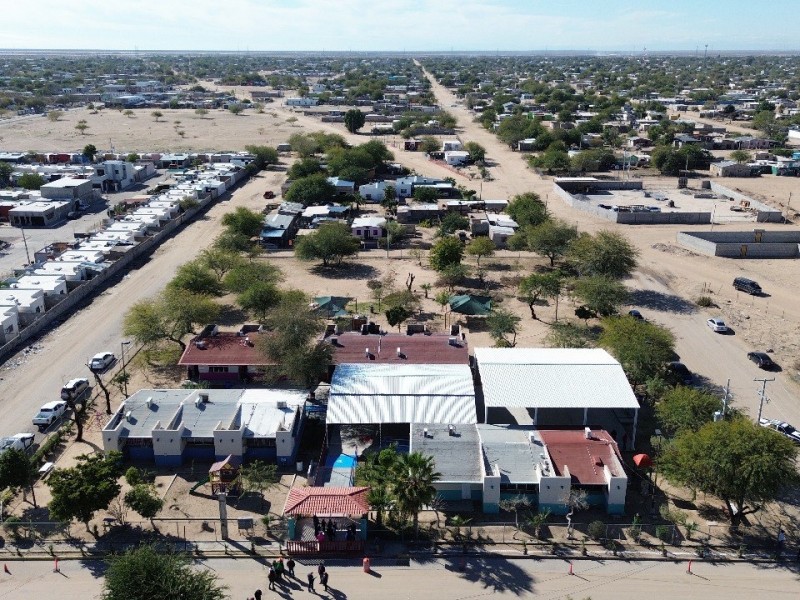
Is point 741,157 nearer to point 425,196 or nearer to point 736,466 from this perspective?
point 425,196

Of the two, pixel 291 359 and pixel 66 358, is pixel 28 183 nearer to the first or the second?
pixel 66 358

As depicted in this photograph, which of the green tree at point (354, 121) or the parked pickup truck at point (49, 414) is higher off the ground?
the green tree at point (354, 121)

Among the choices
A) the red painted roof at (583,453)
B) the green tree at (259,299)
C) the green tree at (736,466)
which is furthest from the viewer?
the green tree at (259,299)

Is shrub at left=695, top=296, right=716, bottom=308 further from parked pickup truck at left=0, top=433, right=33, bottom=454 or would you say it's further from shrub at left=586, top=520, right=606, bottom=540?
parked pickup truck at left=0, top=433, right=33, bottom=454

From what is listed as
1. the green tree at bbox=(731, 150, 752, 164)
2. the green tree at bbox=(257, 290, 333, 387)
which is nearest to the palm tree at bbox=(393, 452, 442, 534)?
the green tree at bbox=(257, 290, 333, 387)

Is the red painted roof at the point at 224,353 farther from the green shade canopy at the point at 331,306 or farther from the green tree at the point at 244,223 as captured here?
the green tree at the point at 244,223

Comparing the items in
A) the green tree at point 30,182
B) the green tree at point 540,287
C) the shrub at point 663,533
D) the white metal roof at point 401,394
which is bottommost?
the shrub at point 663,533

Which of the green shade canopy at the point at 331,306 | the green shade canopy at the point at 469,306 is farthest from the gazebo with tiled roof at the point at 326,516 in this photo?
the green shade canopy at the point at 469,306

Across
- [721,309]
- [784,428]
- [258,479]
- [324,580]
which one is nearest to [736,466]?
[784,428]
